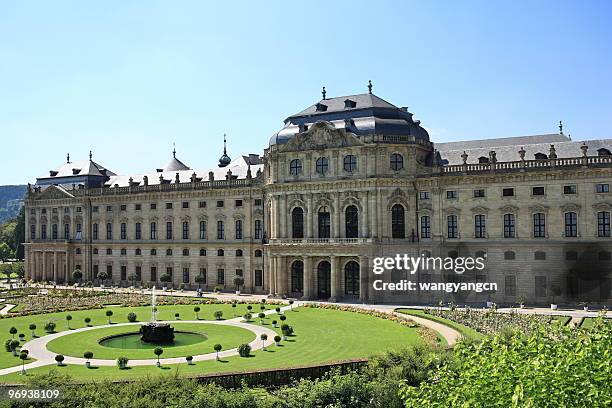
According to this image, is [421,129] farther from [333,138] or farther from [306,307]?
[306,307]

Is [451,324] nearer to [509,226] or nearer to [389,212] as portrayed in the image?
[509,226]

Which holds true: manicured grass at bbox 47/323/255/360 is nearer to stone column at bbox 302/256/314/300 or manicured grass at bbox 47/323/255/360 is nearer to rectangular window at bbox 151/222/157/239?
stone column at bbox 302/256/314/300

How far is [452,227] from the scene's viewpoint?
63.2 meters

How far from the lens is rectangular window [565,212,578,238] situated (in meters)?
57.6

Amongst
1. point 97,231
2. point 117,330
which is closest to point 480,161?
point 117,330

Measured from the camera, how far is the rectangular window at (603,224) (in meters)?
56.3

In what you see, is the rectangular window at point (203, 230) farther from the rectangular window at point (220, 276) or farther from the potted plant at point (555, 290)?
the potted plant at point (555, 290)

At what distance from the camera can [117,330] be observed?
46.1m

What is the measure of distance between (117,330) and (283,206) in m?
27.3

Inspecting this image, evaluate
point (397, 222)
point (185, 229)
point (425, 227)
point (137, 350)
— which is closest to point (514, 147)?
point (425, 227)

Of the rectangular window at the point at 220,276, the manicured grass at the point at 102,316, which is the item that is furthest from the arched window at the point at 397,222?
the rectangular window at the point at 220,276

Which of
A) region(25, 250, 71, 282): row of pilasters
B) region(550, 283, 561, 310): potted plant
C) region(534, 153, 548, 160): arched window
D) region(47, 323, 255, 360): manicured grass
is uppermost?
region(534, 153, 548, 160): arched window

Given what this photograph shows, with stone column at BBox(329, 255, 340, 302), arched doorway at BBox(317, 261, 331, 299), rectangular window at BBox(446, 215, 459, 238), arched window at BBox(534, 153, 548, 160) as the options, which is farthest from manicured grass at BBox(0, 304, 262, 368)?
arched window at BBox(534, 153, 548, 160)

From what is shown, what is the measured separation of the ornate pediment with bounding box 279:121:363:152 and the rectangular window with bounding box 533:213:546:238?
19026mm
